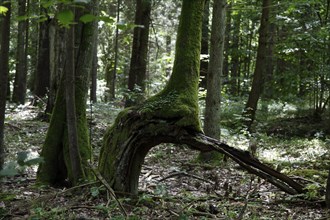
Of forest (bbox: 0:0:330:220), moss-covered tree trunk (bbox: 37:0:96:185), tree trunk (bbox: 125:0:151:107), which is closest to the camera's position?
forest (bbox: 0:0:330:220)

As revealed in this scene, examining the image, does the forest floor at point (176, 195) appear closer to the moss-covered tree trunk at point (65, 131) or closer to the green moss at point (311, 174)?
the green moss at point (311, 174)

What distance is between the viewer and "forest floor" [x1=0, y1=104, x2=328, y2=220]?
4910 mm

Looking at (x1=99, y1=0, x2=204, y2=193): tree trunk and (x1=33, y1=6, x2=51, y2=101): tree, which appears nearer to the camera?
(x1=99, y1=0, x2=204, y2=193): tree trunk

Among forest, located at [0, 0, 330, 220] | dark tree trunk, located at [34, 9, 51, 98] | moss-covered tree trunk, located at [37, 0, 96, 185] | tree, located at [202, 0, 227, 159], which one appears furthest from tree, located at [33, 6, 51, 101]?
moss-covered tree trunk, located at [37, 0, 96, 185]

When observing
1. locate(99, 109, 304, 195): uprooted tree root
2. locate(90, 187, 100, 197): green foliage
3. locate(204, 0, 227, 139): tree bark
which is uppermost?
locate(204, 0, 227, 139): tree bark

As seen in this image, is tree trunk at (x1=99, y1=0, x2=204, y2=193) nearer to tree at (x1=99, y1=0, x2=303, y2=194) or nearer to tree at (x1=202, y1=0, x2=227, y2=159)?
tree at (x1=99, y1=0, x2=303, y2=194)

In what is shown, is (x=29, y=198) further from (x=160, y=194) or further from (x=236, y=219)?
(x=236, y=219)

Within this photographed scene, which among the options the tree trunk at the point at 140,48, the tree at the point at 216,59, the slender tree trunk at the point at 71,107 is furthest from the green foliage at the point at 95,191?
the tree trunk at the point at 140,48

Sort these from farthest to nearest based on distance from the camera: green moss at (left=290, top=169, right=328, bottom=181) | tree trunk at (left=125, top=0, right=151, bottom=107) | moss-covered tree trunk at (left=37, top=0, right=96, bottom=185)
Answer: tree trunk at (left=125, top=0, right=151, bottom=107) → green moss at (left=290, top=169, right=328, bottom=181) → moss-covered tree trunk at (left=37, top=0, right=96, bottom=185)

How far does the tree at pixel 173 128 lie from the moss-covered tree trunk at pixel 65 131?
29.9 inches

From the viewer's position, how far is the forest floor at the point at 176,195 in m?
4.91

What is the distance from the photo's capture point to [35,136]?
418 inches

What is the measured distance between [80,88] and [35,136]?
486 centimetres

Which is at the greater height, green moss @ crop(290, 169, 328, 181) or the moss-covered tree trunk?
the moss-covered tree trunk
